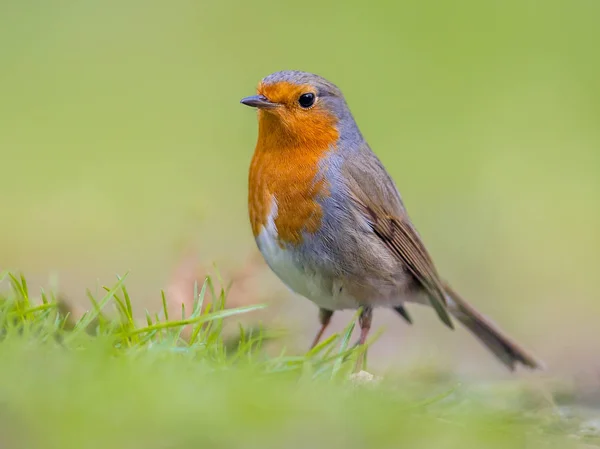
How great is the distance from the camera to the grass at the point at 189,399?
7.75 ft

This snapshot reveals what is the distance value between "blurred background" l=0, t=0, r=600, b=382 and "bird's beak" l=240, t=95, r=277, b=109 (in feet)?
3.00

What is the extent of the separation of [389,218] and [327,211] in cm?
52

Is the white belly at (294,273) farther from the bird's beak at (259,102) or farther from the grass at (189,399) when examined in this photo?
the grass at (189,399)

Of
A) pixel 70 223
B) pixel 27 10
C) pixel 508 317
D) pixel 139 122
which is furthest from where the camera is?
pixel 27 10

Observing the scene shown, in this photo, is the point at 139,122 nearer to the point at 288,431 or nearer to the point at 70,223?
the point at 70,223

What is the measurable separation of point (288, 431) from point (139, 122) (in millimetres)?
9923

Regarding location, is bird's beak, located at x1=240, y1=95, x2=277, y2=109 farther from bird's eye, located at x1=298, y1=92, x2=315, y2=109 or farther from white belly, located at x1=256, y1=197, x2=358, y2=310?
white belly, located at x1=256, y1=197, x2=358, y2=310

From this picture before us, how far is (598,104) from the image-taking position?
41.5 ft

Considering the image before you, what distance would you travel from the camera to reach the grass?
2363 millimetres

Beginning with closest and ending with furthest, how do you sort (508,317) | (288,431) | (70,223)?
(288,431)
(508,317)
(70,223)

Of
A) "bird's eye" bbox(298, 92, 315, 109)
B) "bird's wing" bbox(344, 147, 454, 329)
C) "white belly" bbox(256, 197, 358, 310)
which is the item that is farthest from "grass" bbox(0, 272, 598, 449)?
"bird's eye" bbox(298, 92, 315, 109)

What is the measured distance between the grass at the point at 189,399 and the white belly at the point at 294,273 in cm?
77

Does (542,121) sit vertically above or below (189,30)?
below

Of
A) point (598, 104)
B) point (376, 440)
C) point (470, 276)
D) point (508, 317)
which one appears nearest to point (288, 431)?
point (376, 440)
